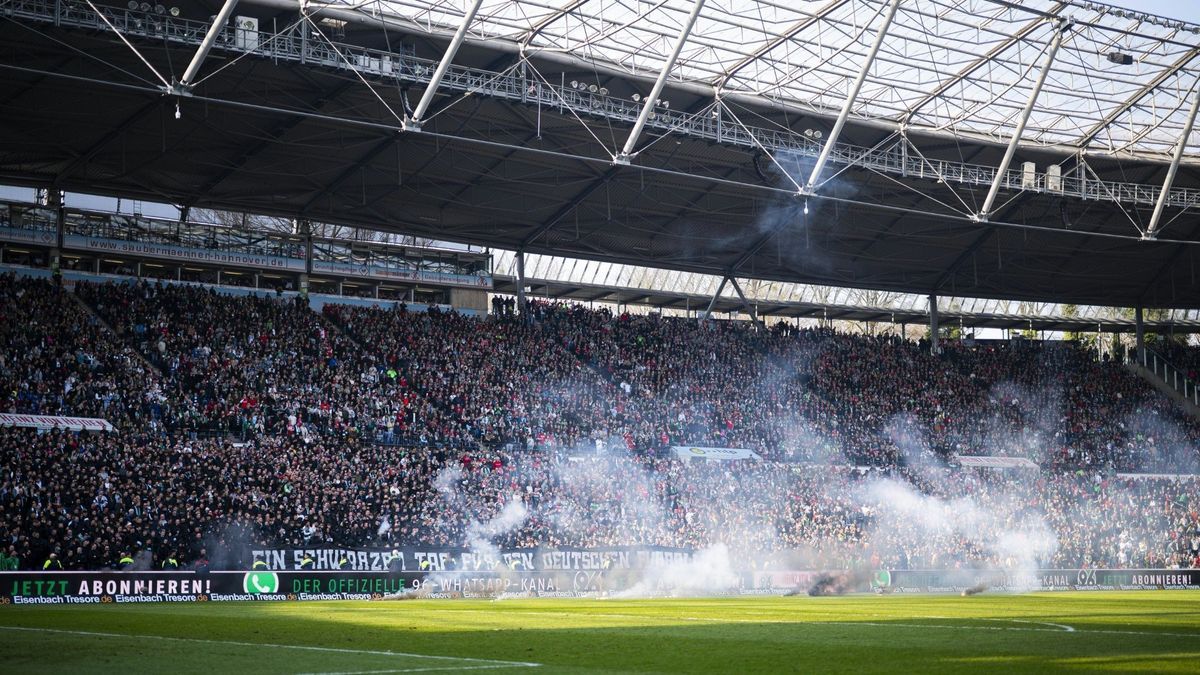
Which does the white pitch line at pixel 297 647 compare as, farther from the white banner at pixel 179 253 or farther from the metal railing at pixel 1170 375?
the metal railing at pixel 1170 375

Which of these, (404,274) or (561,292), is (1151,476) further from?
(404,274)

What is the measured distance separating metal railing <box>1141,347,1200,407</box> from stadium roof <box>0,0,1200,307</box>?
28.8 ft

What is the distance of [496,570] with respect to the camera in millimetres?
31375

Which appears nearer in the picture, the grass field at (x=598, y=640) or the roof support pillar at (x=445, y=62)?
the grass field at (x=598, y=640)

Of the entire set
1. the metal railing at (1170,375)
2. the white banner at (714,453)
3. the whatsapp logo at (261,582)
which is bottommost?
the whatsapp logo at (261,582)

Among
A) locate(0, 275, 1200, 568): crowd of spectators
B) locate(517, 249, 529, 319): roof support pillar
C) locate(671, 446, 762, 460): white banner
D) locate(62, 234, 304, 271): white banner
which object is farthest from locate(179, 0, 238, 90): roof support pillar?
locate(671, 446, 762, 460): white banner

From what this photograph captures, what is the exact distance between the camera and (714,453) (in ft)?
147

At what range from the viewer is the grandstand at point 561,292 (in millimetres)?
32125

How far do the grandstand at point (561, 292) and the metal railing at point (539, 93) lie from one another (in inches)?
8.6

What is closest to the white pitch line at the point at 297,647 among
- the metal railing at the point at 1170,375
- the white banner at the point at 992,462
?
the white banner at the point at 992,462

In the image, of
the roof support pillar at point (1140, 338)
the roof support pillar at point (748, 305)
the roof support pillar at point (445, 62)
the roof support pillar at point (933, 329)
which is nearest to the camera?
the roof support pillar at point (445, 62)

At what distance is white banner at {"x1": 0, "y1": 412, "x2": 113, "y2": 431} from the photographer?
31.8m

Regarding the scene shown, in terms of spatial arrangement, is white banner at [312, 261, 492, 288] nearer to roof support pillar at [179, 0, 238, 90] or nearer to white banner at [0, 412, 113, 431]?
white banner at [0, 412, 113, 431]

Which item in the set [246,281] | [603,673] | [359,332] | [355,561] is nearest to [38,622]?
[603,673]
